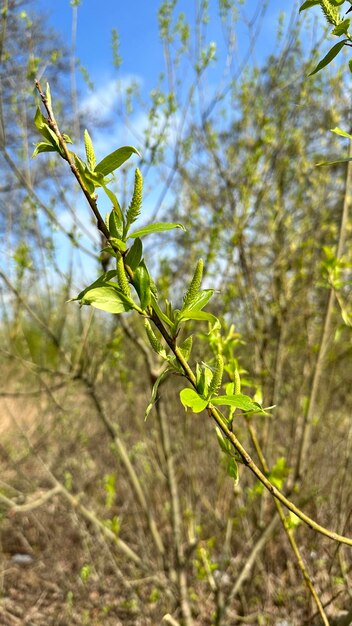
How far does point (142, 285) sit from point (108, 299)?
0.05 m

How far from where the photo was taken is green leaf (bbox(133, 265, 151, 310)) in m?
0.66

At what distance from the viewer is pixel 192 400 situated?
0.66m

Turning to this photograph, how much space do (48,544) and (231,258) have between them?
8.34 ft

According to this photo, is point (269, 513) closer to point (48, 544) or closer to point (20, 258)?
point (48, 544)

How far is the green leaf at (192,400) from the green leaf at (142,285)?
12 centimetres

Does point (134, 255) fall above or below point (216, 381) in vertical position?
above

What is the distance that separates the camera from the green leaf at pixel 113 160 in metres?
0.64

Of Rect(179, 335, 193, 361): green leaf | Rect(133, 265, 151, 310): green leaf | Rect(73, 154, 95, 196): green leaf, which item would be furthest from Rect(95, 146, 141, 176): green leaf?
Rect(179, 335, 193, 361): green leaf

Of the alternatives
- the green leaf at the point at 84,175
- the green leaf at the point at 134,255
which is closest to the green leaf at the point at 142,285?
the green leaf at the point at 134,255

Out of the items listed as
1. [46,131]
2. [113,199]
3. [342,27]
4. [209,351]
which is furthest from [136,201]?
[209,351]

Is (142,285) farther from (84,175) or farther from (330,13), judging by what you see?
(330,13)

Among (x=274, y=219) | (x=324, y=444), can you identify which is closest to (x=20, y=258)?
(x=274, y=219)

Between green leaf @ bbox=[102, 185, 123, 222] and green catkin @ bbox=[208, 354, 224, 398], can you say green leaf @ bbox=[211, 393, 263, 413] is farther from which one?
green leaf @ bbox=[102, 185, 123, 222]

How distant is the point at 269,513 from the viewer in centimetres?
299
